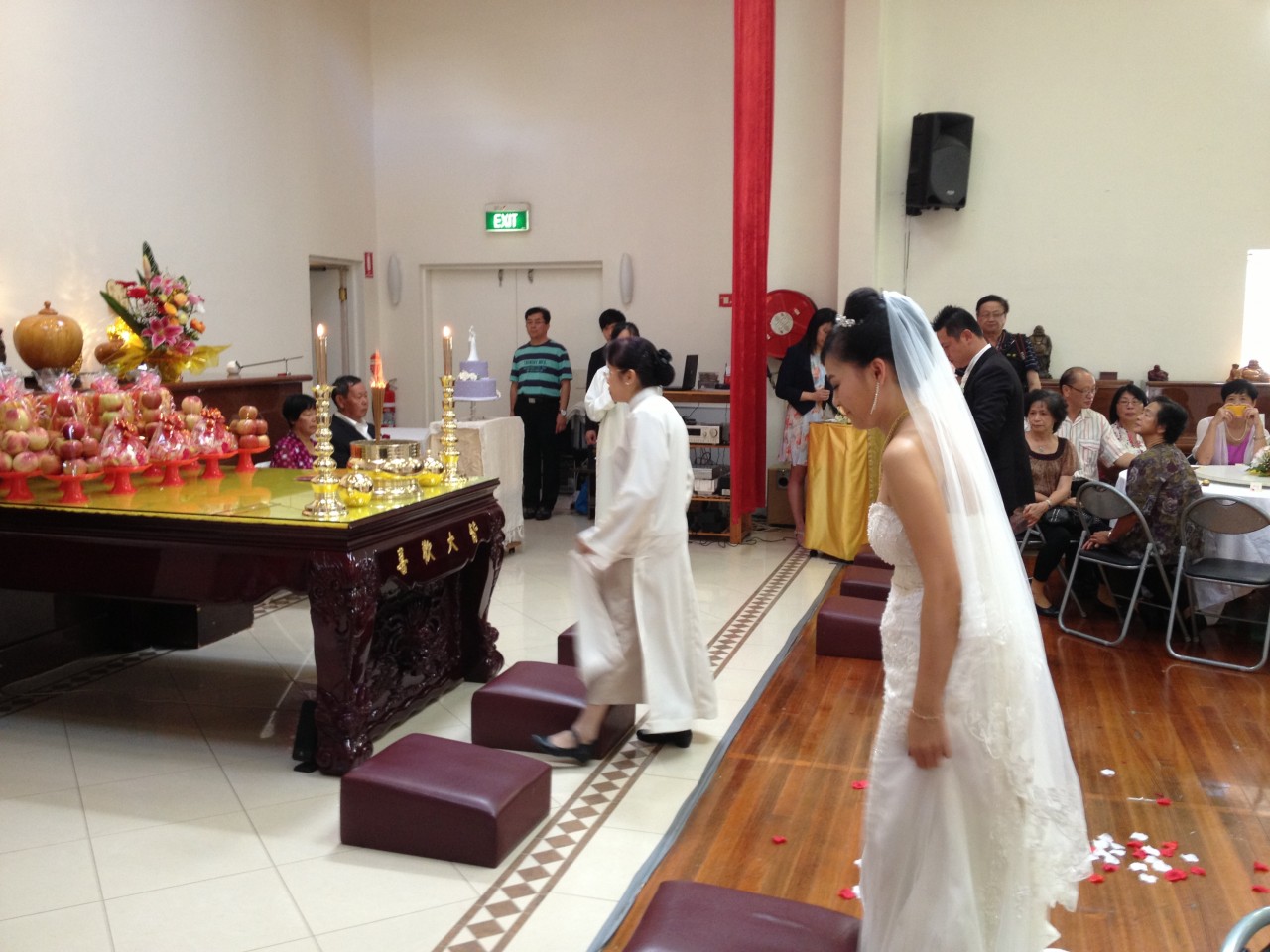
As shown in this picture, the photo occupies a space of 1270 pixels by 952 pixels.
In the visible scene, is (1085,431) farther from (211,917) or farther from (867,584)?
(211,917)

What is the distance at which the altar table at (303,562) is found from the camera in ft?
11.7

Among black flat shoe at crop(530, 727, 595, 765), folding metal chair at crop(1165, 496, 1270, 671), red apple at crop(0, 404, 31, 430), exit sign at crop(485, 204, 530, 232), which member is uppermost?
exit sign at crop(485, 204, 530, 232)

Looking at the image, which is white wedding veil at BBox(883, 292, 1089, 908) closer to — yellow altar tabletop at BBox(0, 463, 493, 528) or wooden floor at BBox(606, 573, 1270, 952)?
wooden floor at BBox(606, 573, 1270, 952)

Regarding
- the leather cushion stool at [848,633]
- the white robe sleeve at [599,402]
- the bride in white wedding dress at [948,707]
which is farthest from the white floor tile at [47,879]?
the white robe sleeve at [599,402]

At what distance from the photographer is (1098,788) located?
3.65m

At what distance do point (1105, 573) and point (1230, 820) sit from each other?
2775 mm

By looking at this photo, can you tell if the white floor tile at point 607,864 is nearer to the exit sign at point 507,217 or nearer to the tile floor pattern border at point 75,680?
the tile floor pattern border at point 75,680

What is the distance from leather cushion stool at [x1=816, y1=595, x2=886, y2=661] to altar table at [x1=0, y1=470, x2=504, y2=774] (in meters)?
1.81

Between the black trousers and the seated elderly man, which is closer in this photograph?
the seated elderly man

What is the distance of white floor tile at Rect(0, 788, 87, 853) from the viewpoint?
127 inches

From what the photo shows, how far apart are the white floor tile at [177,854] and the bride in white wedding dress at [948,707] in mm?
1899

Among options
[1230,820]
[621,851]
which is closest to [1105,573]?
[1230,820]

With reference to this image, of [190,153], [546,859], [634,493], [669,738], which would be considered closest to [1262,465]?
[669,738]

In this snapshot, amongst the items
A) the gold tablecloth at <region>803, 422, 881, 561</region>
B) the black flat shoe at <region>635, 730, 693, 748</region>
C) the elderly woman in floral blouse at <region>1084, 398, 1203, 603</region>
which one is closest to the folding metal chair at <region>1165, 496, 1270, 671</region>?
the elderly woman in floral blouse at <region>1084, 398, 1203, 603</region>
